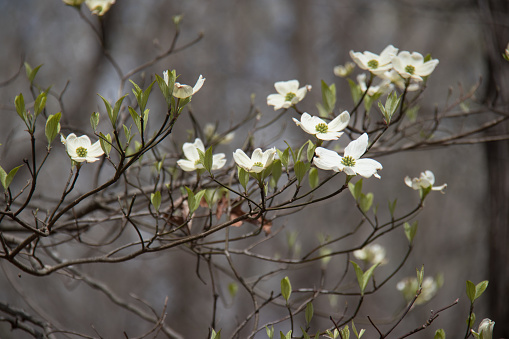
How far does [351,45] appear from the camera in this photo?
3.80 meters

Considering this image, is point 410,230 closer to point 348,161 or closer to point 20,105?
point 348,161

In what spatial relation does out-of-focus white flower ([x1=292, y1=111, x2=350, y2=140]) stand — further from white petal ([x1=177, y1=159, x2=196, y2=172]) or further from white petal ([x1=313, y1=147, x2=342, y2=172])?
white petal ([x1=177, y1=159, x2=196, y2=172])

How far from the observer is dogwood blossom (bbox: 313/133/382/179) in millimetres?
609

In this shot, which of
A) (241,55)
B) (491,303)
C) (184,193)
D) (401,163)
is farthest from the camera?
(241,55)

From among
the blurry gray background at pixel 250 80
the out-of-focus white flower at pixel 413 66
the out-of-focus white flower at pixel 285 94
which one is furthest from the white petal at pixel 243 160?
the blurry gray background at pixel 250 80

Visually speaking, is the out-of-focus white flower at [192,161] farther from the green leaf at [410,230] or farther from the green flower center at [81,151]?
the green leaf at [410,230]

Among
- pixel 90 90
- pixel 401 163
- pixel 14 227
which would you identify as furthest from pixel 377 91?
pixel 401 163

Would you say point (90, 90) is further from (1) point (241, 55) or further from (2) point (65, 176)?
(1) point (241, 55)

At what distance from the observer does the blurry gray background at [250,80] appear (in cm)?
301

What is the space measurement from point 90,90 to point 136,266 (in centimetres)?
153

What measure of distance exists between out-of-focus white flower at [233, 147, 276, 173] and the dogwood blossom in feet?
0.20

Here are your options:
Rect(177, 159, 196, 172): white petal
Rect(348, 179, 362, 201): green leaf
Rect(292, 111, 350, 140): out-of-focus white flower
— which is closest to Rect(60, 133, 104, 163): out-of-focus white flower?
Rect(177, 159, 196, 172): white petal

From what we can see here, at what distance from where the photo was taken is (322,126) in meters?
0.69

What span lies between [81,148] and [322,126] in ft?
1.15
